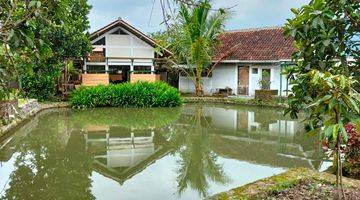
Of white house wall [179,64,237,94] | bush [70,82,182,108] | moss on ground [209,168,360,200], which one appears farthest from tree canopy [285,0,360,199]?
white house wall [179,64,237,94]

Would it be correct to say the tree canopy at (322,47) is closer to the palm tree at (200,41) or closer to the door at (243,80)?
the palm tree at (200,41)

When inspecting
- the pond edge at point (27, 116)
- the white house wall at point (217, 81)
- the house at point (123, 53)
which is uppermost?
the house at point (123, 53)

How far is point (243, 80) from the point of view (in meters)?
26.4

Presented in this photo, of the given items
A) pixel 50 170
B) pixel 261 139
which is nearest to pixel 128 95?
pixel 261 139

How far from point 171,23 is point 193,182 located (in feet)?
13.8

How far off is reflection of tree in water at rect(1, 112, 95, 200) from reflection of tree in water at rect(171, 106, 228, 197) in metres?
1.80

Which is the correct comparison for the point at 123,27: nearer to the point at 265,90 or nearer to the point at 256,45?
the point at 256,45

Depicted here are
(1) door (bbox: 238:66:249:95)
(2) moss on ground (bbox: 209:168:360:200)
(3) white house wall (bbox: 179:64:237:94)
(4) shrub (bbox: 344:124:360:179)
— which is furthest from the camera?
(3) white house wall (bbox: 179:64:237:94)

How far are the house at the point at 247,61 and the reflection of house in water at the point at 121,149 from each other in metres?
13.8

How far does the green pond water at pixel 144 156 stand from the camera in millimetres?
6559

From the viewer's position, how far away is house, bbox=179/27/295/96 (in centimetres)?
2423

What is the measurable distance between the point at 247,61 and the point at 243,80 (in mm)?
1994

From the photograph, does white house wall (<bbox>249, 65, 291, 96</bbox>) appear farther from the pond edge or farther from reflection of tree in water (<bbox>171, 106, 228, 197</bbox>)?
reflection of tree in water (<bbox>171, 106, 228, 197</bbox>)

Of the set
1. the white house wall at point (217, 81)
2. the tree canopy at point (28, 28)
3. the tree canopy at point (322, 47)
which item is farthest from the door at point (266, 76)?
the tree canopy at point (28, 28)
